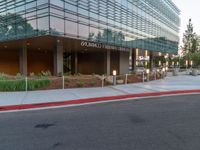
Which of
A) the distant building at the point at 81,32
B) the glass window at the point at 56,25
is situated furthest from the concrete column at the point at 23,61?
the glass window at the point at 56,25

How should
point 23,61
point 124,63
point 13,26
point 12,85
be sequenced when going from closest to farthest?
point 12,85, point 13,26, point 23,61, point 124,63

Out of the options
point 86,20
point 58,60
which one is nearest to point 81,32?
point 86,20

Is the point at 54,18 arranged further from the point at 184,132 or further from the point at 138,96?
the point at 184,132

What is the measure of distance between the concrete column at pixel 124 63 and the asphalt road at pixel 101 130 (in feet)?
96.7

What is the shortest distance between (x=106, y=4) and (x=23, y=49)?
13476 millimetres

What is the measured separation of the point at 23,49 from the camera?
29.1 meters

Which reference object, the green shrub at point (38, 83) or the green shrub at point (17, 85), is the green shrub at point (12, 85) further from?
the green shrub at point (38, 83)

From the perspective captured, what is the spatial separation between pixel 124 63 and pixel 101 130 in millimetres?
33632

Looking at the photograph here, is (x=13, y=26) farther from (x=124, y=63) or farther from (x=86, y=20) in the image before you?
(x=124, y=63)

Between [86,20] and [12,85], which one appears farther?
[86,20]

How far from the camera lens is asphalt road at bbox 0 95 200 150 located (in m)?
5.04

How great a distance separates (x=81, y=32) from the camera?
24.9 metres

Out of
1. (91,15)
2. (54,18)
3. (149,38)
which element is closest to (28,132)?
(54,18)

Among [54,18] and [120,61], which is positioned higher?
[54,18]
